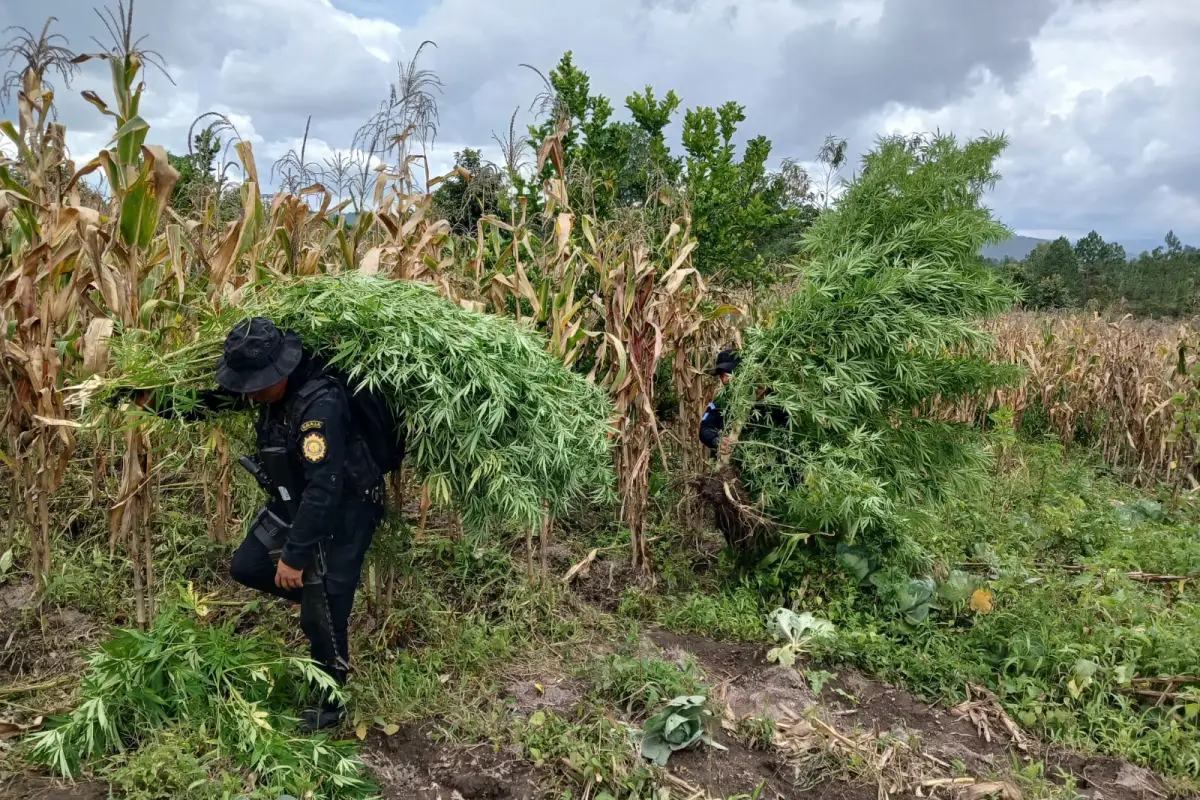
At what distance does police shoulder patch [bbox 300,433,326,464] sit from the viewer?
291 cm

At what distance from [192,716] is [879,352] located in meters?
3.57

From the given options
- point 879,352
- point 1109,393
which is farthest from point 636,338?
point 1109,393

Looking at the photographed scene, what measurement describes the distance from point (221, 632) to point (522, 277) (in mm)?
2377

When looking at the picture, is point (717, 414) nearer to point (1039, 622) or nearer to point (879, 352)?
point (879, 352)

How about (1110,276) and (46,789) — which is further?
(1110,276)

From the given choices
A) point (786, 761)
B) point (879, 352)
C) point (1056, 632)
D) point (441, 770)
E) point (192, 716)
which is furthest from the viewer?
point (879, 352)

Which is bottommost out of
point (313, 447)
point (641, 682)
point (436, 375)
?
point (641, 682)

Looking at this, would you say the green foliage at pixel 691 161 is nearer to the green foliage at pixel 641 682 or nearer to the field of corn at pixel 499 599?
the field of corn at pixel 499 599

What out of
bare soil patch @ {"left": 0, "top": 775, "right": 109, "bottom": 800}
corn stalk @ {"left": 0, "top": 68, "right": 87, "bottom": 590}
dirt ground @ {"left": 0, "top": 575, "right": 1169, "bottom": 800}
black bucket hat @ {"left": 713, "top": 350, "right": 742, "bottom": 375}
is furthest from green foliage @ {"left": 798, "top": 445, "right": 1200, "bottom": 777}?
corn stalk @ {"left": 0, "top": 68, "right": 87, "bottom": 590}

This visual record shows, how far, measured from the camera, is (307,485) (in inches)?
119

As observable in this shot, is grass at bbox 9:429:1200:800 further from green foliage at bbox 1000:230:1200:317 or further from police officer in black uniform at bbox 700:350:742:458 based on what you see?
green foliage at bbox 1000:230:1200:317

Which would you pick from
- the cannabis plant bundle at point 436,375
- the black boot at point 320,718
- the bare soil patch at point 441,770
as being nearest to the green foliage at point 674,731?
the bare soil patch at point 441,770

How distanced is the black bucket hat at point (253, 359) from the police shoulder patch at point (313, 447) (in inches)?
9.5

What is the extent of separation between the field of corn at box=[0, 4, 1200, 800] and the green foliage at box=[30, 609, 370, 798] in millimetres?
12
